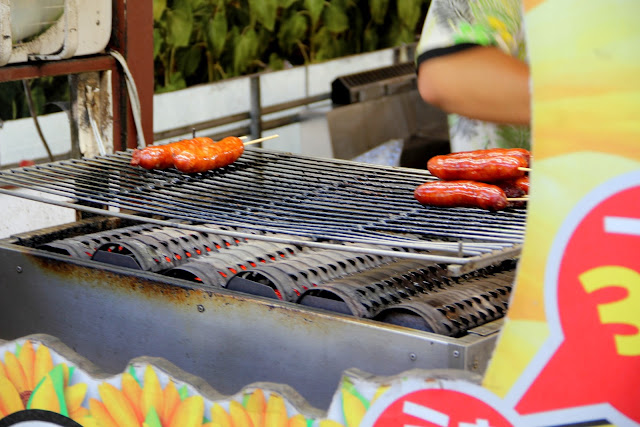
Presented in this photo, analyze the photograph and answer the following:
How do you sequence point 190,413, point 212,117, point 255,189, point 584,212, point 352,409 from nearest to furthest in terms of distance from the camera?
1. point 584,212
2. point 352,409
3. point 190,413
4. point 255,189
5. point 212,117

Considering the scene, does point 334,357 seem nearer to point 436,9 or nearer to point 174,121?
point 436,9

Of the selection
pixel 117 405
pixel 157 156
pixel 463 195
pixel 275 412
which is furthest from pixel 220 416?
pixel 157 156

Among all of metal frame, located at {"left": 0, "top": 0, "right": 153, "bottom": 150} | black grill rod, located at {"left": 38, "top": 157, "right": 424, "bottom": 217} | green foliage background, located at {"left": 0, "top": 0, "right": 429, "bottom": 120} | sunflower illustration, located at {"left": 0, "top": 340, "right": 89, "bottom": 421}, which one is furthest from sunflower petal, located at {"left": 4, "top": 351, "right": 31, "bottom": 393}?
green foliage background, located at {"left": 0, "top": 0, "right": 429, "bottom": 120}

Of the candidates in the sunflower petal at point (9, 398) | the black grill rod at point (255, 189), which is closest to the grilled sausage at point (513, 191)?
the black grill rod at point (255, 189)

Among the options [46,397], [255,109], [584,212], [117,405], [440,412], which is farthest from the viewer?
[255,109]

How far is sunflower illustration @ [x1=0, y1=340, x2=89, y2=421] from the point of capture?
218 centimetres

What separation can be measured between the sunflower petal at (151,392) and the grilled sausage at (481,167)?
3.25 feet

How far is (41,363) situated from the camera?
2211 mm

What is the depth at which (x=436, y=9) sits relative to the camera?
7.35 feet

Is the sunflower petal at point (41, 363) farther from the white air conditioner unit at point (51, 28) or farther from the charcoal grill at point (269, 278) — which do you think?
the white air conditioner unit at point (51, 28)

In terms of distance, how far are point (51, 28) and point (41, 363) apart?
1340mm

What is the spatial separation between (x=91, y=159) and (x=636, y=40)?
2116 millimetres

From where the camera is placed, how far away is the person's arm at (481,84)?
1982mm

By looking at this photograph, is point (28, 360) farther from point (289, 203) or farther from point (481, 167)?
point (481, 167)
